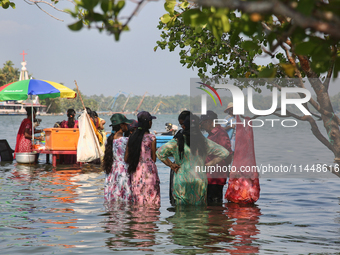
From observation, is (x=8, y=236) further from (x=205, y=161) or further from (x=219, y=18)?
(x=219, y=18)

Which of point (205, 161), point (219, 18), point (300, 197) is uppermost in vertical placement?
point (219, 18)

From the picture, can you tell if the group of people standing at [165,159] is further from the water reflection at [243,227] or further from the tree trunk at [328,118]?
the tree trunk at [328,118]

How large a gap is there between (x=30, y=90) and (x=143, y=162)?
7.77m

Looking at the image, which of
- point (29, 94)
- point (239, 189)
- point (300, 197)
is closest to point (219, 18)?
point (239, 189)

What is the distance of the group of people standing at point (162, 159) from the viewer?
6625 millimetres

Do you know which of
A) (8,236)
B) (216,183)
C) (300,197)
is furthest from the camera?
(300,197)

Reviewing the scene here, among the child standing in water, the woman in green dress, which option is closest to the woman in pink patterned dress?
the child standing in water

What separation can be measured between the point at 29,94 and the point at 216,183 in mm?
7877

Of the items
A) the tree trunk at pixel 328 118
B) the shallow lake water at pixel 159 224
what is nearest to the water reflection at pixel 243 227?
the shallow lake water at pixel 159 224

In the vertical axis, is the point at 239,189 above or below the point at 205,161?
below

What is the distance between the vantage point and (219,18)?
2.25 metres

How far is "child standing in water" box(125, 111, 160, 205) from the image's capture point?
268 inches

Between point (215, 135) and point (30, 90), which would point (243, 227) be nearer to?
point (215, 135)

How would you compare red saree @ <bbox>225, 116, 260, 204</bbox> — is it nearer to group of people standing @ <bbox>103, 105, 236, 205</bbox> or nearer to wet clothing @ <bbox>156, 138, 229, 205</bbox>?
group of people standing @ <bbox>103, 105, 236, 205</bbox>
